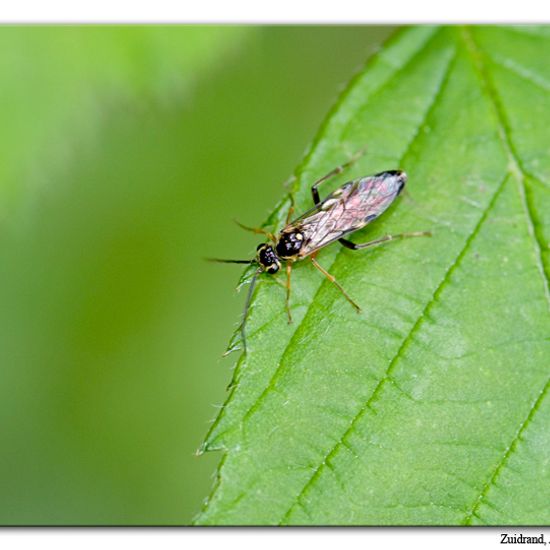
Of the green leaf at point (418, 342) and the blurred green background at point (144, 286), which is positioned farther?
the blurred green background at point (144, 286)

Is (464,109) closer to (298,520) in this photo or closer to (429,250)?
(429,250)

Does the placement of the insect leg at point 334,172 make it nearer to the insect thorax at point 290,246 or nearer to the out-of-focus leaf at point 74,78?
the insect thorax at point 290,246

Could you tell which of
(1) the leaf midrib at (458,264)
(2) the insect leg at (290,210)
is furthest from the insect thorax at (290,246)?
(1) the leaf midrib at (458,264)

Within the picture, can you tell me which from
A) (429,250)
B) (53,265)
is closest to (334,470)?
(429,250)

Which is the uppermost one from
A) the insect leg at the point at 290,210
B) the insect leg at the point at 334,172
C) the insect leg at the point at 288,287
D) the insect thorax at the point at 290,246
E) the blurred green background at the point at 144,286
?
the insect leg at the point at 334,172

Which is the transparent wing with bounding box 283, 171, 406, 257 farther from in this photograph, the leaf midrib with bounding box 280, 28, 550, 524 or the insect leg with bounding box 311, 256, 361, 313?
the leaf midrib with bounding box 280, 28, 550, 524

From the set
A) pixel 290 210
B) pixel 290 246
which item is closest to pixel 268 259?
pixel 290 246

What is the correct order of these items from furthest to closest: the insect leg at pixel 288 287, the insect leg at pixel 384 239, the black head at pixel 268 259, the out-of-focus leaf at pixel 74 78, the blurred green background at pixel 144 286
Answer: the blurred green background at pixel 144 286
the out-of-focus leaf at pixel 74 78
the insect leg at pixel 384 239
the black head at pixel 268 259
the insect leg at pixel 288 287
